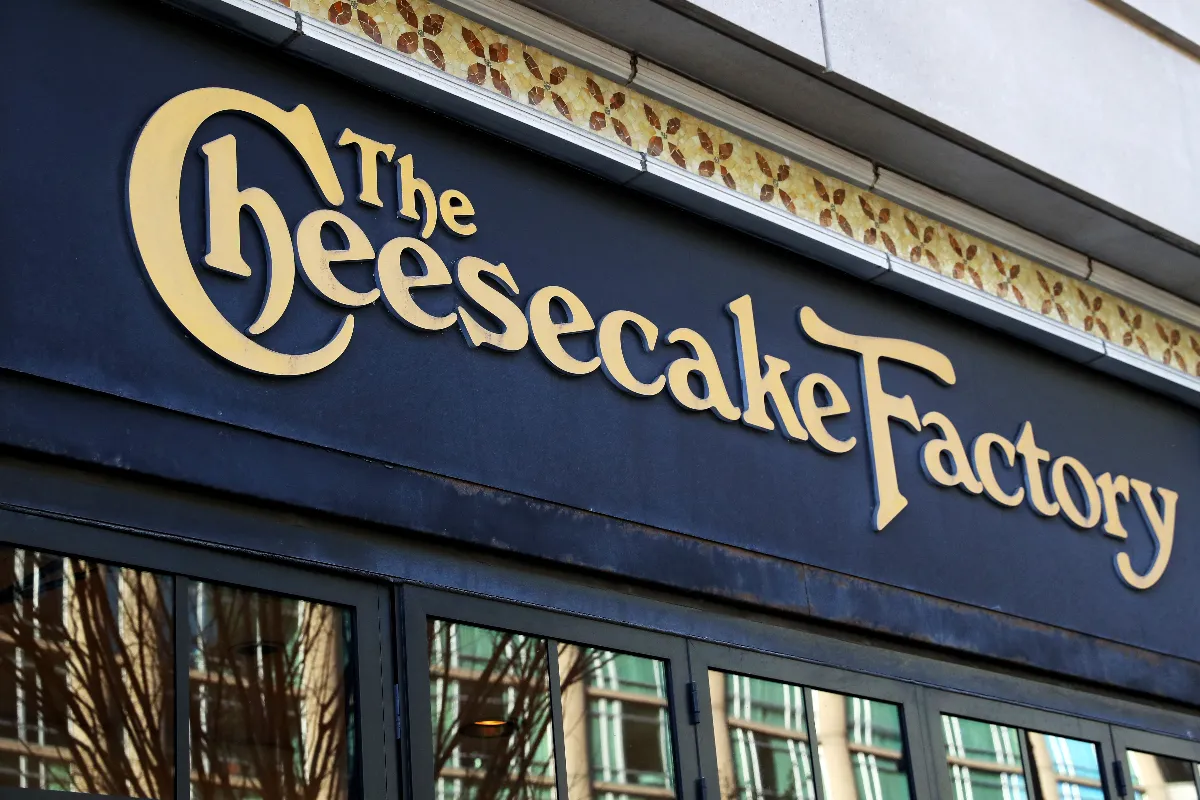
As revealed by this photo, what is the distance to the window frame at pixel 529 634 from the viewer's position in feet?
17.3

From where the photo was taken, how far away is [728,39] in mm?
6664

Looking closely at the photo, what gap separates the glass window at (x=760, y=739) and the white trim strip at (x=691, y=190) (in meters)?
1.91

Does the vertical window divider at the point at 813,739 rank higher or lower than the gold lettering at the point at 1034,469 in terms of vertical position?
lower

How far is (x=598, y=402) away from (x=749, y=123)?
1.53 m

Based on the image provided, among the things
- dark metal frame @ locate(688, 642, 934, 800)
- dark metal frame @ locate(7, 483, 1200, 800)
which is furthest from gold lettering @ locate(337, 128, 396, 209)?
dark metal frame @ locate(688, 642, 934, 800)

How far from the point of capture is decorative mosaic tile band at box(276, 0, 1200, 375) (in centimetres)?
606

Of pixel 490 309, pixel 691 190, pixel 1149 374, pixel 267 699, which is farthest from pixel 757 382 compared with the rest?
pixel 1149 374

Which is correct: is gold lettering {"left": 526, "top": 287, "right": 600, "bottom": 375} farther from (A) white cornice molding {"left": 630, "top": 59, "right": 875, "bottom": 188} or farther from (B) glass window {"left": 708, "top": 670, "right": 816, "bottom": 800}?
(B) glass window {"left": 708, "top": 670, "right": 816, "bottom": 800}

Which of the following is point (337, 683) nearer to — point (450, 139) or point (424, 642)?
point (424, 642)

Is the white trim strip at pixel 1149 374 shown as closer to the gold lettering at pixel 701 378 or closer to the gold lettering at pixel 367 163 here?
the gold lettering at pixel 701 378

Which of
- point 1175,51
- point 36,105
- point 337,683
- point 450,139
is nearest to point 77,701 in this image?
point 337,683

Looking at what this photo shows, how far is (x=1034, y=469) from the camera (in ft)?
26.3

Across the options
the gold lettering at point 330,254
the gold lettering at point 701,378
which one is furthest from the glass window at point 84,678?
the gold lettering at point 701,378

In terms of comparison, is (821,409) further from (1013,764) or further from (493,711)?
(493,711)
